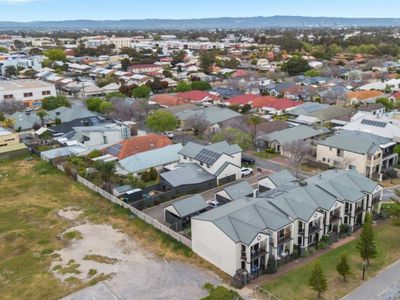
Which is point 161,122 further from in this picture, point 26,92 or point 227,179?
point 26,92

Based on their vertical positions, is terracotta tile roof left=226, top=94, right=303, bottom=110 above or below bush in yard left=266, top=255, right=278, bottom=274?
above

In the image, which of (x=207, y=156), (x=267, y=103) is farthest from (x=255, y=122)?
(x=207, y=156)

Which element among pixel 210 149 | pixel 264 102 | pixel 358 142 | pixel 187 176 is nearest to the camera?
pixel 187 176

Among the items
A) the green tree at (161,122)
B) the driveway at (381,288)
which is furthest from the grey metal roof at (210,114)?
the driveway at (381,288)

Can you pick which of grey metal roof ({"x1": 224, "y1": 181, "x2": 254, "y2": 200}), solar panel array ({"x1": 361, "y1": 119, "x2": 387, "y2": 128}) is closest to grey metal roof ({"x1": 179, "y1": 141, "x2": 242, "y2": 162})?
grey metal roof ({"x1": 224, "y1": 181, "x2": 254, "y2": 200})

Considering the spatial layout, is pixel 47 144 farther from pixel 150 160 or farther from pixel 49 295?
pixel 49 295

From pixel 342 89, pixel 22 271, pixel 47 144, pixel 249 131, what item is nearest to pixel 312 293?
pixel 22 271

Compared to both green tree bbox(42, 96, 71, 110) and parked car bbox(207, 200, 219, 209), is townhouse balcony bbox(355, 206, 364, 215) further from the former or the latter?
green tree bbox(42, 96, 71, 110)
